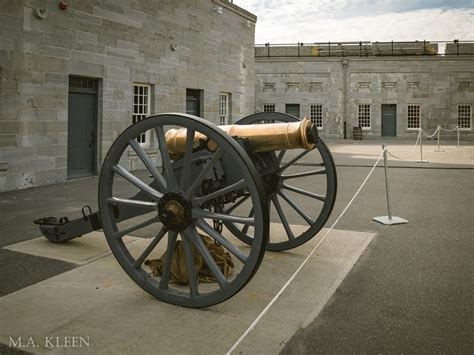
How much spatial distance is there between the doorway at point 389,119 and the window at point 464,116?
176 inches

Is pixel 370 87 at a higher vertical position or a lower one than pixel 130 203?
higher

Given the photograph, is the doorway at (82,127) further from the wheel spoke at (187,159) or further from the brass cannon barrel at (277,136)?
the wheel spoke at (187,159)

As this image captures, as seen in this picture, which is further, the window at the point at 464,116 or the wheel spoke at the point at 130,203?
the window at the point at 464,116

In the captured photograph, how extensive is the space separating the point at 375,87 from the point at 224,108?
1818cm

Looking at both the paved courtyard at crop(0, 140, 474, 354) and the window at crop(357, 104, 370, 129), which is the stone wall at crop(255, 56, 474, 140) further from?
the paved courtyard at crop(0, 140, 474, 354)

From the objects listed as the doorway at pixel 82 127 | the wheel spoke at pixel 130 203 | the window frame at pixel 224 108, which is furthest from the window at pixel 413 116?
the wheel spoke at pixel 130 203

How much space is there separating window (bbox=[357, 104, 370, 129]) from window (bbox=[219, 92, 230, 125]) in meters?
17.4

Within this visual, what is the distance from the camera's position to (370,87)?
33.3 metres

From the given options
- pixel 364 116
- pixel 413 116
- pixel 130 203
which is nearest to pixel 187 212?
pixel 130 203

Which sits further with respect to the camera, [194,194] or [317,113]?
[317,113]

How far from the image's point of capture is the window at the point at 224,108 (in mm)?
18781

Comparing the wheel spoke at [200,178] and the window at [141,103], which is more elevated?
the window at [141,103]

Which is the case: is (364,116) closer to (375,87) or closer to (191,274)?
(375,87)

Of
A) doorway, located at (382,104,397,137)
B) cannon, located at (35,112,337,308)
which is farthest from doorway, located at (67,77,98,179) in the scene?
doorway, located at (382,104,397,137)
